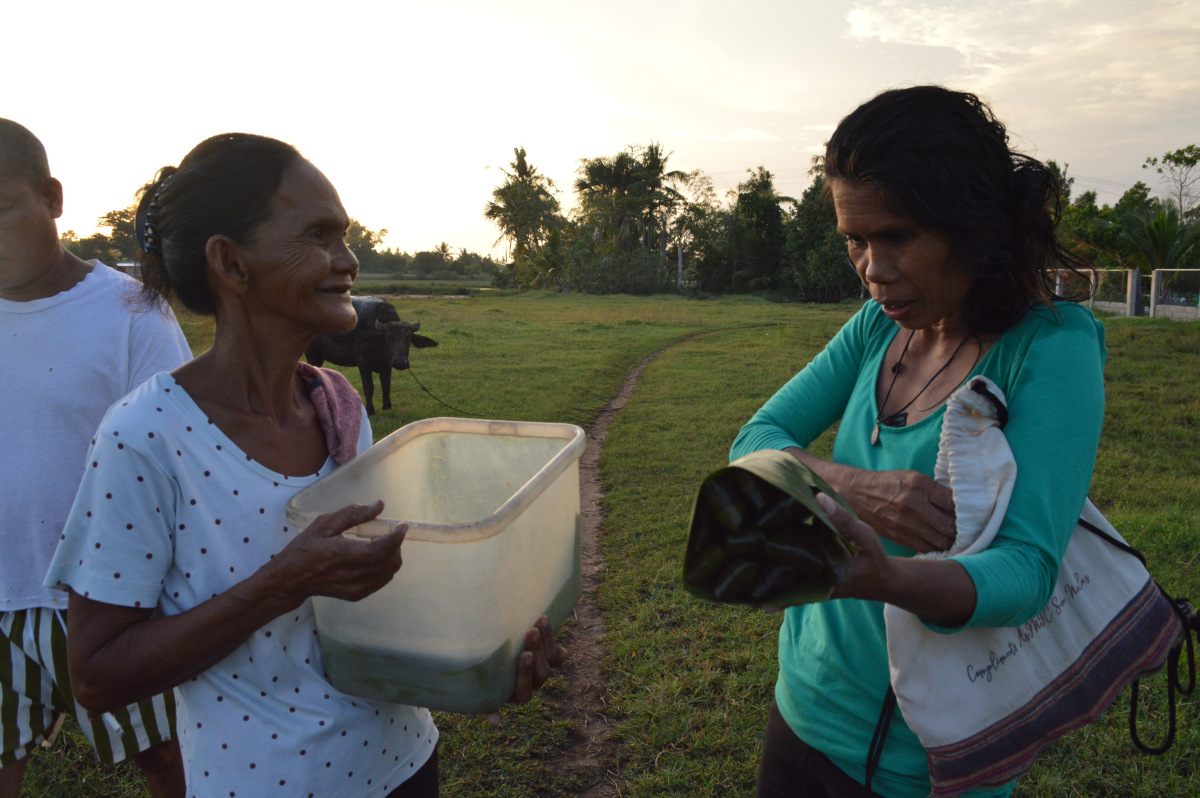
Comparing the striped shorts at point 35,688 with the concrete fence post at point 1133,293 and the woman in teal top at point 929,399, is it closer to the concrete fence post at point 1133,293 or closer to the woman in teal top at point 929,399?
the woman in teal top at point 929,399

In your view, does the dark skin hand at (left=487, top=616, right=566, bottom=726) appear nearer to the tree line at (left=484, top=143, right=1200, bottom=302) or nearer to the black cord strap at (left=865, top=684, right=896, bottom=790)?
the black cord strap at (left=865, top=684, right=896, bottom=790)

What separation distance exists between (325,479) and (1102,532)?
1343 millimetres

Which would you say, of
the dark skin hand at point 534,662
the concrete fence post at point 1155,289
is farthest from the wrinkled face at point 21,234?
the concrete fence post at point 1155,289

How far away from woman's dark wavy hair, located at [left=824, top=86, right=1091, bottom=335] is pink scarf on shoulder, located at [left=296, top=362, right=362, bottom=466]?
114cm

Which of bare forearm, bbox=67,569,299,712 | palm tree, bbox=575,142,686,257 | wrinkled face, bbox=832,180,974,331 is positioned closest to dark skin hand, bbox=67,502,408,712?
bare forearm, bbox=67,569,299,712

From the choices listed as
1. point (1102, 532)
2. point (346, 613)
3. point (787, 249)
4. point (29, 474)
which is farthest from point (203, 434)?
point (787, 249)

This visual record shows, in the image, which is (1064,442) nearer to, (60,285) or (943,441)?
(943,441)

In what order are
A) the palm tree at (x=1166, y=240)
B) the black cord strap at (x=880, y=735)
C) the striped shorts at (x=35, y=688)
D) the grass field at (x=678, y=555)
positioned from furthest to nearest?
the palm tree at (x=1166, y=240), the grass field at (x=678, y=555), the striped shorts at (x=35, y=688), the black cord strap at (x=880, y=735)

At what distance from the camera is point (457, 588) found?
1155mm

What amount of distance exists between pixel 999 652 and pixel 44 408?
2.21 metres

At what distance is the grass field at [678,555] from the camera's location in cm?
272

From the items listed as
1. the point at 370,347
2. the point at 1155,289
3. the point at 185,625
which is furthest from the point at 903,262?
the point at 1155,289

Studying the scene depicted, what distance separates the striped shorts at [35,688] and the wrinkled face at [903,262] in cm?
209

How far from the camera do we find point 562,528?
1.46 m
